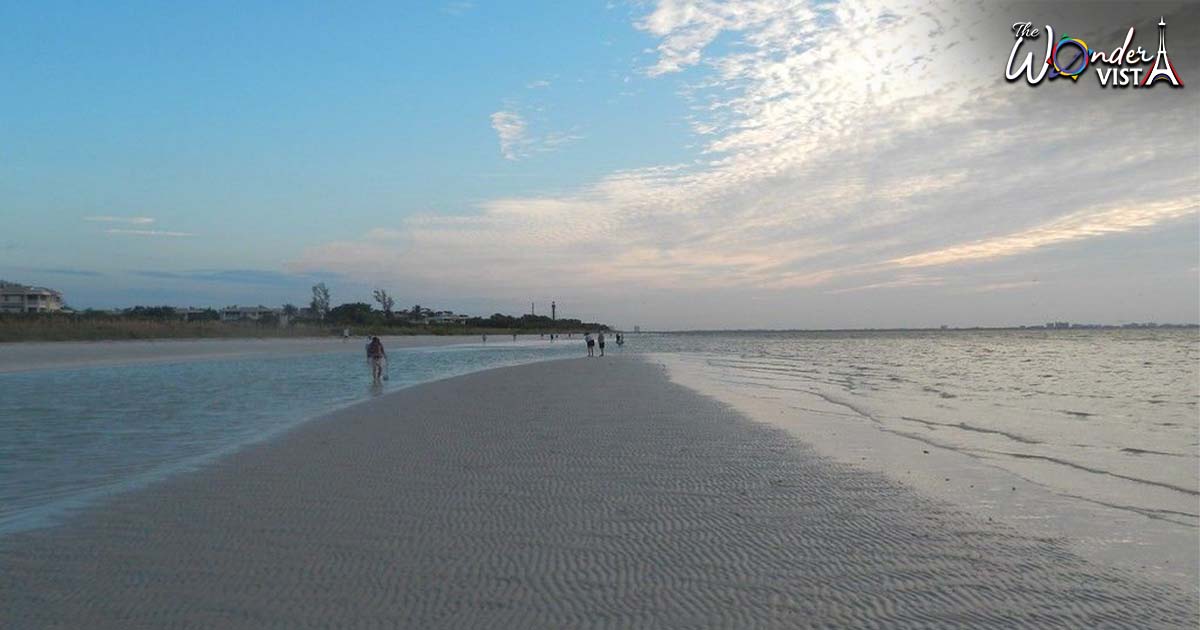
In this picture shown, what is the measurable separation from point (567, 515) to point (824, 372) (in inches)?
1085

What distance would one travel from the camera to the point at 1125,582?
5.72m

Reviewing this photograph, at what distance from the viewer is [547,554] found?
20.4 ft

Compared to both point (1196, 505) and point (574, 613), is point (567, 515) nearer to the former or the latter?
point (574, 613)

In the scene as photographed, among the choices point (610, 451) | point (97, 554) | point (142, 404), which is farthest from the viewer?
point (142, 404)

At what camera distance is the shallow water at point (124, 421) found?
878cm

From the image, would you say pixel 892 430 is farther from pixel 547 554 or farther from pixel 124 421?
pixel 124 421

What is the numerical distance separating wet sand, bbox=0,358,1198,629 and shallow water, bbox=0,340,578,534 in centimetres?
92

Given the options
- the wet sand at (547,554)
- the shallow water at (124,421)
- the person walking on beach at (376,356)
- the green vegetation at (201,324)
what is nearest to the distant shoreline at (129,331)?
the green vegetation at (201,324)

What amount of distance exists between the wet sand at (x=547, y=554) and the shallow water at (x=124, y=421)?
922 mm

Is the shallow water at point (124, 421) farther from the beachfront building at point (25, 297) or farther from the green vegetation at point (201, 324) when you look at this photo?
the beachfront building at point (25, 297)

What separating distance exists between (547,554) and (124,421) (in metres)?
11.8

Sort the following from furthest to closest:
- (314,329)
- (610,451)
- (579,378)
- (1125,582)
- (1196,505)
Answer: (314,329)
(579,378)
(610,451)
(1196,505)
(1125,582)

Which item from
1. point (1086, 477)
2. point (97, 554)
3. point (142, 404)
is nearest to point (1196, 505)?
point (1086, 477)

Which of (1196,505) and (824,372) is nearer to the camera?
(1196,505)
